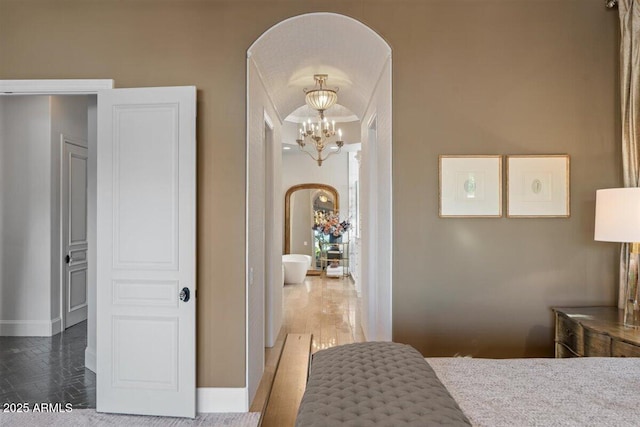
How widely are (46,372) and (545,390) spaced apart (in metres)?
3.85

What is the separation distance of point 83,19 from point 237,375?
2744 millimetres

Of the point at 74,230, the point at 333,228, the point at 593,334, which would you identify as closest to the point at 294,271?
the point at 333,228

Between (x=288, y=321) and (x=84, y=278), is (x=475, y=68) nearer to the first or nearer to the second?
(x=288, y=321)

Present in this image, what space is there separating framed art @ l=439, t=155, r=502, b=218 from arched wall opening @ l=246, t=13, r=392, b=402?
0.38m

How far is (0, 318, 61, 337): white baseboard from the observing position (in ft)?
14.3

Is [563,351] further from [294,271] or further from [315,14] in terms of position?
[294,271]

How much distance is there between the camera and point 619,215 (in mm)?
2195

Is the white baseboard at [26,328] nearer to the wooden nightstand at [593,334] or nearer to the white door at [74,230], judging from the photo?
the white door at [74,230]

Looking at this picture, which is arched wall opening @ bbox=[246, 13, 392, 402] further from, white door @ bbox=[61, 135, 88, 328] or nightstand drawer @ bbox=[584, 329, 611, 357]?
white door @ bbox=[61, 135, 88, 328]

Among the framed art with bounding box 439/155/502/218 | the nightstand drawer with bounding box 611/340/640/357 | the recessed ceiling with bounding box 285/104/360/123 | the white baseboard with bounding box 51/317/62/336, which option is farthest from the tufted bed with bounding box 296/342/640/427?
the recessed ceiling with bounding box 285/104/360/123

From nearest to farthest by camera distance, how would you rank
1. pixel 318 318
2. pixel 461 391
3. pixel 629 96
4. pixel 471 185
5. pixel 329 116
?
1. pixel 461 391
2. pixel 629 96
3. pixel 471 185
4. pixel 318 318
5. pixel 329 116

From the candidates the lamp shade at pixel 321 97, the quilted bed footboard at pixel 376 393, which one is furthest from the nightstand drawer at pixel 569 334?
the lamp shade at pixel 321 97

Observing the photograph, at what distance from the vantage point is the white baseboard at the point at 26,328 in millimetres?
4367

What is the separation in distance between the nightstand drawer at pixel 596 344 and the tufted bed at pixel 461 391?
17.6 inches
